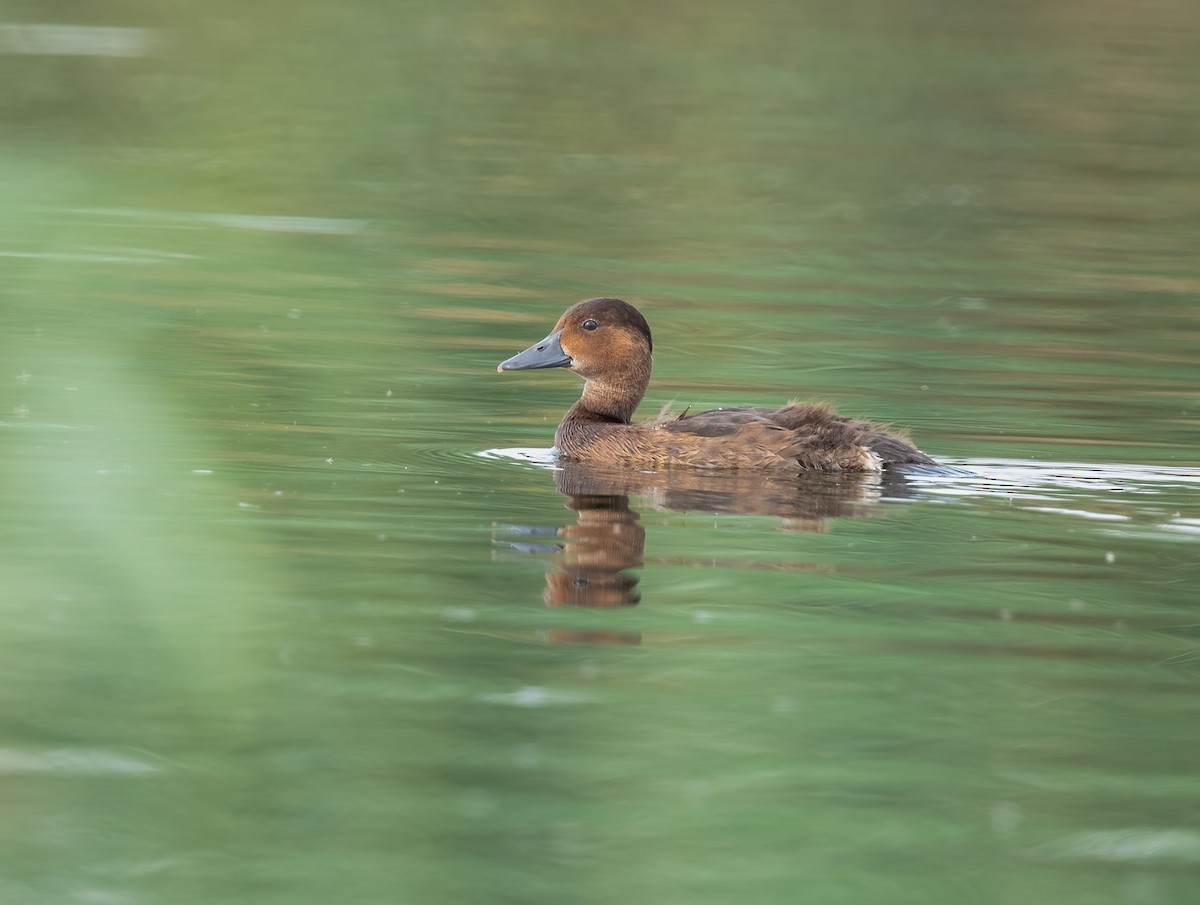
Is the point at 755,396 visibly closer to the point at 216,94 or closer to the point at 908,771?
the point at 908,771

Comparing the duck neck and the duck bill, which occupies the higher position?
the duck bill

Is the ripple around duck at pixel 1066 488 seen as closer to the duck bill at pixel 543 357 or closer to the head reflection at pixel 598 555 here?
the head reflection at pixel 598 555

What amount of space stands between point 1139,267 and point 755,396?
5890 mm

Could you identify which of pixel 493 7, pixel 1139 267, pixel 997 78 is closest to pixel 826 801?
pixel 1139 267

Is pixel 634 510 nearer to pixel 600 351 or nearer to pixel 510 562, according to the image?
pixel 510 562

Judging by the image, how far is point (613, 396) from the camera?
991 centimetres

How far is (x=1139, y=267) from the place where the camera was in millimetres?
15516

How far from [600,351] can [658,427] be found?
0.83m

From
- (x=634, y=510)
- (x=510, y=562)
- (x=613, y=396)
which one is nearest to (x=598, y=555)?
(x=510, y=562)

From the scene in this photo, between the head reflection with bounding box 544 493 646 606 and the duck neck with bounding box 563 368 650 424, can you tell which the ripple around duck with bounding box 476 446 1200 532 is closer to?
the head reflection with bounding box 544 493 646 606

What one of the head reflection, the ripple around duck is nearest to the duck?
the ripple around duck

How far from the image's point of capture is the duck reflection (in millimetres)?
6730

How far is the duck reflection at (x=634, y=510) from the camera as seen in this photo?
6730mm

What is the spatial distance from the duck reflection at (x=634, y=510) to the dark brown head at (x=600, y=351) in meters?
0.89
